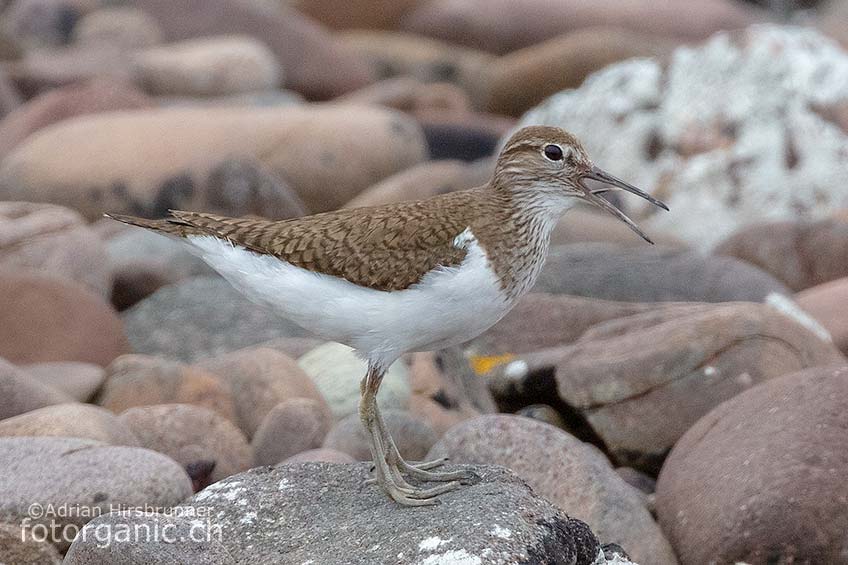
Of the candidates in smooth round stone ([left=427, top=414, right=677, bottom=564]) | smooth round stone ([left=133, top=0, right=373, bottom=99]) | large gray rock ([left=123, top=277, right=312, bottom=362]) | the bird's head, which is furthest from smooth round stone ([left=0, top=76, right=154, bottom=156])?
the bird's head

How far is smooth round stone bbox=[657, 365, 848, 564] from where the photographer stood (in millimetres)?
6699

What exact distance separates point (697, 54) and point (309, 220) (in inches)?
395

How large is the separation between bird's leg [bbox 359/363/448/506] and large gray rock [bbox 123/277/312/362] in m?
5.00

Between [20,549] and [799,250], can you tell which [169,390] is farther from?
[799,250]

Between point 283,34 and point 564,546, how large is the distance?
19.3 m

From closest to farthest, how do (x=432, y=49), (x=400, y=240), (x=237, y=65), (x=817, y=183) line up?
(x=400, y=240)
(x=817, y=183)
(x=237, y=65)
(x=432, y=49)

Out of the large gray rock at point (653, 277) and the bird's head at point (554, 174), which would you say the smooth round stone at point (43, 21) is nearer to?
the large gray rock at point (653, 277)

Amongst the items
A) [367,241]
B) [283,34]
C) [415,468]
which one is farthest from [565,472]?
[283,34]

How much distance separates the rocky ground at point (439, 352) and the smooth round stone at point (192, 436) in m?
0.02

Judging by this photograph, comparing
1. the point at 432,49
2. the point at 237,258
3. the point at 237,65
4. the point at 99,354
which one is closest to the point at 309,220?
the point at 237,258

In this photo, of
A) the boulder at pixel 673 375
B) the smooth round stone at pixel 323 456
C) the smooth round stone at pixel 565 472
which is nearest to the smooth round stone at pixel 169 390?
the smooth round stone at pixel 323 456

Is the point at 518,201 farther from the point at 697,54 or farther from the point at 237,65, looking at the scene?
the point at 237,65

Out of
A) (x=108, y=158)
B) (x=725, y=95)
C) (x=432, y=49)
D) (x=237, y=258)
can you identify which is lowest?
(x=432, y=49)

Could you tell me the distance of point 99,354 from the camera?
1030 centimetres
